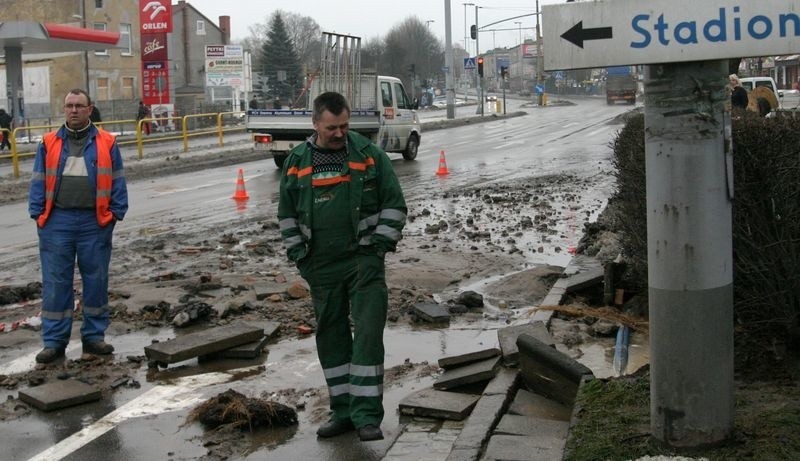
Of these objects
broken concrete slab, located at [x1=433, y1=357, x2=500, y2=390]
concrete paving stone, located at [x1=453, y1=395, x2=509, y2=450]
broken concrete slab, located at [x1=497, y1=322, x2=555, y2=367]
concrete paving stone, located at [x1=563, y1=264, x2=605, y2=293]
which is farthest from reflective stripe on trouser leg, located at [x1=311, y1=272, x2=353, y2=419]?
concrete paving stone, located at [x1=563, y1=264, x2=605, y2=293]

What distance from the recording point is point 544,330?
6945mm

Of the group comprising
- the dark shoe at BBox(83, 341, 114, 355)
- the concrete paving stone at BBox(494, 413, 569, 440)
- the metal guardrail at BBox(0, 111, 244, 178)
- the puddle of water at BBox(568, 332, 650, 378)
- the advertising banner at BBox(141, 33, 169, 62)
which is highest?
the advertising banner at BBox(141, 33, 169, 62)

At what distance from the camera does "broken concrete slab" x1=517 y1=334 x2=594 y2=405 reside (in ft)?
18.5

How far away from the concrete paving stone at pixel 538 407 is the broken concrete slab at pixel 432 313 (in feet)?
7.98

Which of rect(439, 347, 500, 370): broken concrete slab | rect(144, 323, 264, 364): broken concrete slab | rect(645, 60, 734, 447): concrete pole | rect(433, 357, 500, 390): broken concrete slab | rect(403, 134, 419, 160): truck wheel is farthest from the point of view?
rect(403, 134, 419, 160): truck wheel

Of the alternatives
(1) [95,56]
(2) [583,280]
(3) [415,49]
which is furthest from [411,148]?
(3) [415,49]

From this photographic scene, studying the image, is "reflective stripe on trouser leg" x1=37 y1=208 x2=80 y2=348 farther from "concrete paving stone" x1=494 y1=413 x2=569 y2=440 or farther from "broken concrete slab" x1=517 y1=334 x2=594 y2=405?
"concrete paving stone" x1=494 y1=413 x2=569 y2=440

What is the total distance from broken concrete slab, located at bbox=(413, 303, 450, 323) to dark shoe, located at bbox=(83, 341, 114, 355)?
8.29 feet

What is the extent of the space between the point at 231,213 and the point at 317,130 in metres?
10.9

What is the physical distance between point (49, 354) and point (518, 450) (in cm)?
388

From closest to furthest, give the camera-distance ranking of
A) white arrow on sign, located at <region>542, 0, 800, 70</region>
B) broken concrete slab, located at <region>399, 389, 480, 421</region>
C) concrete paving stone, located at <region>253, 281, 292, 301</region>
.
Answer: white arrow on sign, located at <region>542, 0, 800, 70</region> → broken concrete slab, located at <region>399, 389, 480, 421</region> → concrete paving stone, located at <region>253, 281, 292, 301</region>

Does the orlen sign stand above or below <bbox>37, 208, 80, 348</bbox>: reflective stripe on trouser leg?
above

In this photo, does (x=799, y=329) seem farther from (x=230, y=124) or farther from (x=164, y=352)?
(x=230, y=124)

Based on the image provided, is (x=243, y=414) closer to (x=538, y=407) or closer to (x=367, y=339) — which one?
(x=367, y=339)
